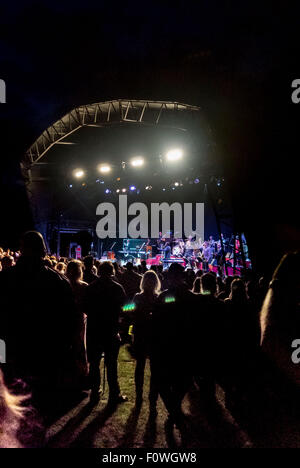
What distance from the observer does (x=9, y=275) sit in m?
2.49

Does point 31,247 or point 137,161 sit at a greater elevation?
point 137,161

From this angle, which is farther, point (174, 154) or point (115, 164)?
point (115, 164)

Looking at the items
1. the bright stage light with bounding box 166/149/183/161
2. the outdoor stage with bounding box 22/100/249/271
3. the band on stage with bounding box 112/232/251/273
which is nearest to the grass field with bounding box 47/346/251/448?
the outdoor stage with bounding box 22/100/249/271

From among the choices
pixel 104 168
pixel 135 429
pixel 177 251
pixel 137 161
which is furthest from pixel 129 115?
pixel 177 251

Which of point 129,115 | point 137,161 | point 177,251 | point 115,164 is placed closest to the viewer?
point 129,115

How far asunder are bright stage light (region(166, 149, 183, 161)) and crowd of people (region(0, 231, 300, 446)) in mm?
7113

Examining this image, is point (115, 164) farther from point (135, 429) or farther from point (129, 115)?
point (135, 429)

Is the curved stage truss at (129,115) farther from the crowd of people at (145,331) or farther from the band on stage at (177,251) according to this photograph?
the band on stage at (177,251)

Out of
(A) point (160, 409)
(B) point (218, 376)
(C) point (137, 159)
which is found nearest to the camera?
(A) point (160, 409)

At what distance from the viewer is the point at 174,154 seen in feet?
37.0

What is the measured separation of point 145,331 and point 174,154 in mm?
8681
